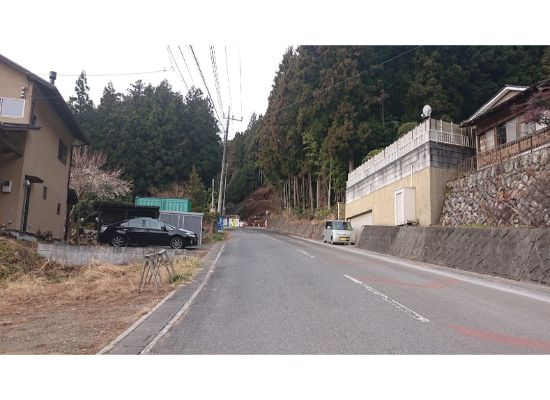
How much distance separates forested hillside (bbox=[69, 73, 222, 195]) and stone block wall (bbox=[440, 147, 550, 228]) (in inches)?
1427

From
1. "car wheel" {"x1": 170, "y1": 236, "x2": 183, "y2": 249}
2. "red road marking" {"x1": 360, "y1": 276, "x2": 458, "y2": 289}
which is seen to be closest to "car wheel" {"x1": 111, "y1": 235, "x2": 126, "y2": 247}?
"car wheel" {"x1": 170, "y1": 236, "x2": 183, "y2": 249}

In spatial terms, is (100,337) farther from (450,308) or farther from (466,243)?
(466,243)

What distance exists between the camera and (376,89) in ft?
109

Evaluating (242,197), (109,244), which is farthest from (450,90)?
(242,197)

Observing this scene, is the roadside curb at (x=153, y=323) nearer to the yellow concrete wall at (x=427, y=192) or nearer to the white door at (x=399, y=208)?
the yellow concrete wall at (x=427, y=192)

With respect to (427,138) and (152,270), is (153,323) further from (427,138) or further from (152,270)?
(427,138)

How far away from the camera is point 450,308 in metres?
6.96

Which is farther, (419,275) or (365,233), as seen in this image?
(365,233)

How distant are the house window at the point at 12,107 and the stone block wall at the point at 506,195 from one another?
18988mm

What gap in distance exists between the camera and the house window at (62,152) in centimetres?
1960

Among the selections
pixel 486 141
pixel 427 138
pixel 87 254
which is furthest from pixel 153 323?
pixel 486 141

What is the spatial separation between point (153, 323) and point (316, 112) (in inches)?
1278

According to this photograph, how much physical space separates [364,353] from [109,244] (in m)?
16.1

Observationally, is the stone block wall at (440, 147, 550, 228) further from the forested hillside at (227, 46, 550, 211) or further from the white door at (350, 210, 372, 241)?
the forested hillside at (227, 46, 550, 211)
